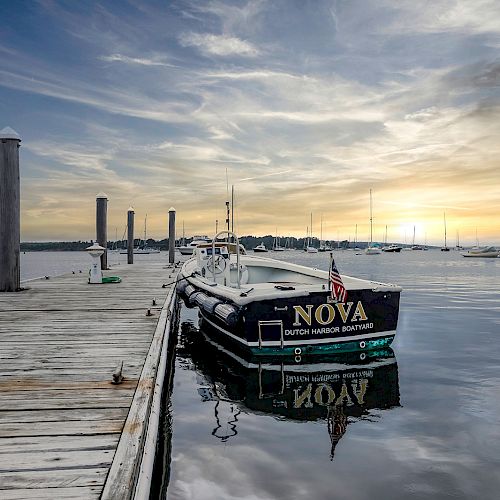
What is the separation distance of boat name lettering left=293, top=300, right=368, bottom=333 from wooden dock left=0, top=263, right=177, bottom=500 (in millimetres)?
2460

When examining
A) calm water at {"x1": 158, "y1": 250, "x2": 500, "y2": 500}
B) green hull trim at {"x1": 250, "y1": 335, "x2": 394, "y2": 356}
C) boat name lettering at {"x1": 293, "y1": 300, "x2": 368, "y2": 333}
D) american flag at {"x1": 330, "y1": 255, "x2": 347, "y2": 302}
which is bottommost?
calm water at {"x1": 158, "y1": 250, "x2": 500, "y2": 500}

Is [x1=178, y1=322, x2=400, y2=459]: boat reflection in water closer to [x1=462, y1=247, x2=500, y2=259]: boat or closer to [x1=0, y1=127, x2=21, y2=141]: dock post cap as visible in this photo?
[x1=0, y1=127, x2=21, y2=141]: dock post cap

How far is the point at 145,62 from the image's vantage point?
18469 mm

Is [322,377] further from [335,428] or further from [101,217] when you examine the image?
[101,217]

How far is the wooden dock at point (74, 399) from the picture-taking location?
324cm

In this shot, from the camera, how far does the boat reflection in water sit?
275 inches

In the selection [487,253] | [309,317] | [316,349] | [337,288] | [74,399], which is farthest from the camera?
[487,253]

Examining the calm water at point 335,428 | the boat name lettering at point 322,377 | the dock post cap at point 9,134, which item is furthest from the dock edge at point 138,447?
the dock post cap at point 9,134

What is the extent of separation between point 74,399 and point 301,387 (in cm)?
432

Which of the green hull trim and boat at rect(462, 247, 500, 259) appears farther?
boat at rect(462, 247, 500, 259)

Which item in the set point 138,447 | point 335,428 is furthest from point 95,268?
point 138,447

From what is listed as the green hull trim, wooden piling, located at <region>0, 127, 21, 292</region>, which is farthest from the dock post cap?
the green hull trim

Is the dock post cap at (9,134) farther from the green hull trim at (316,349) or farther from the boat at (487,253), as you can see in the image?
the boat at (487,253)

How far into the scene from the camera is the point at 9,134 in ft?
41.0
